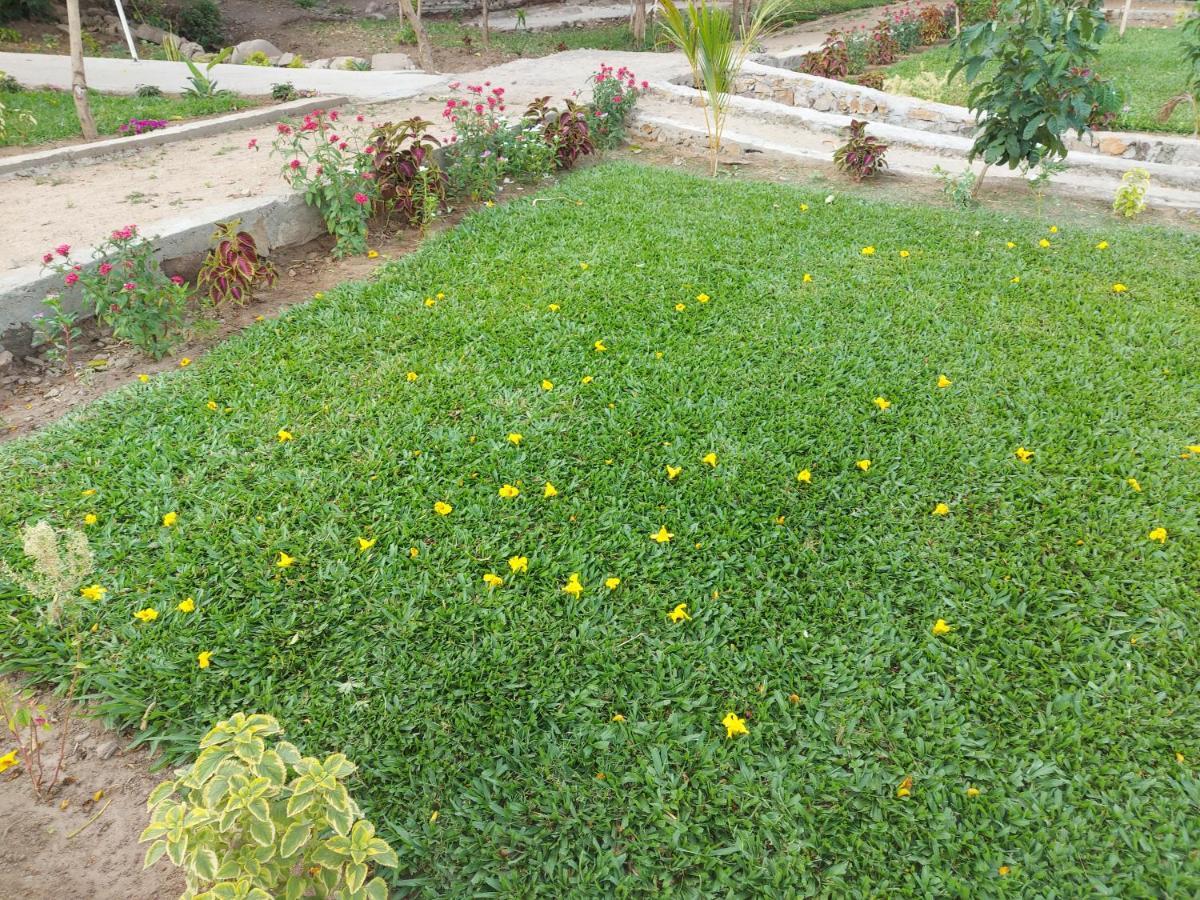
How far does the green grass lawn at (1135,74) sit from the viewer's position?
7.52m

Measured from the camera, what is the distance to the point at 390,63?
10391 millimetres

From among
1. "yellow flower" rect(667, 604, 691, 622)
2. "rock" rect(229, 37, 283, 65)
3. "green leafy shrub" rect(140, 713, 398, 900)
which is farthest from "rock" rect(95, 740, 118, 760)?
"rock" rect(229, 37, 283, 65)

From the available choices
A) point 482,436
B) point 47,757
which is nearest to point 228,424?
point 482,436

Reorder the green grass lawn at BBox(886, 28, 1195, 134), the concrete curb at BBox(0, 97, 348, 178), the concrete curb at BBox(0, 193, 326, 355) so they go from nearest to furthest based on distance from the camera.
→ 1. the concrete curb at BBox(0, 193, 326, 355)
2. the concrete curb at BBox(0, 97, 348, 178)
3. the green grass lawn at BBox(886, 28, 1195, 134)

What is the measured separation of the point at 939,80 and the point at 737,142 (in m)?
4.40

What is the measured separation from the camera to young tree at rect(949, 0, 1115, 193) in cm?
447

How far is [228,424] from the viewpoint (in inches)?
124

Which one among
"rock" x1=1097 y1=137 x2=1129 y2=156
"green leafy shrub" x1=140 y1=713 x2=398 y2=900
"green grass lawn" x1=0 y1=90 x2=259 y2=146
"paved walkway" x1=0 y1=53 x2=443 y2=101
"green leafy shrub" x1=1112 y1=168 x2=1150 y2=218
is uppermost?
"paved walkway" x1=0 y1=53 x2=443 y2=101

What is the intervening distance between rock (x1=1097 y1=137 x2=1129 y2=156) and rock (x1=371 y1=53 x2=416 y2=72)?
8.75 meters

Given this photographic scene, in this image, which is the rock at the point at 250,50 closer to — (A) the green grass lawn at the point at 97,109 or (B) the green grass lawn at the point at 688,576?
(A) the green grass lawn at the point at 97,109

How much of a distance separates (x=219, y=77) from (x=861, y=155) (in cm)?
761

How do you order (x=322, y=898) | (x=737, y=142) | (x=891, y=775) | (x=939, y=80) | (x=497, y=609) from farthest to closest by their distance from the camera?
(x=939, y=80) < (x=737, y=142) < (x=497, y=609) < (x=891, y=775) < (x=322, y=898)

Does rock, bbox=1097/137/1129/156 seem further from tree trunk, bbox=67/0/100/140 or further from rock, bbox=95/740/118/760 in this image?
tree trunk, bbox=67/0/100/140

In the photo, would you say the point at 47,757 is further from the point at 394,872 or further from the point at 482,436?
the point at 482,436
